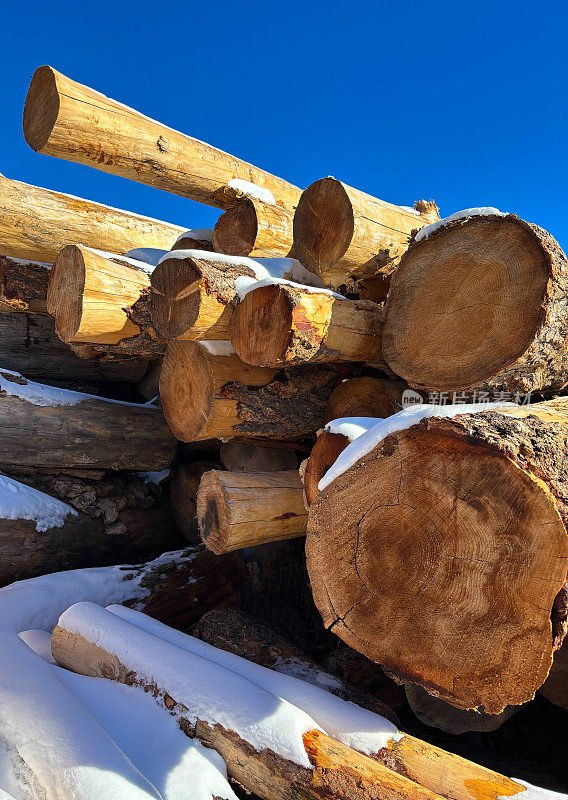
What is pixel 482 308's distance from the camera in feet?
7.62

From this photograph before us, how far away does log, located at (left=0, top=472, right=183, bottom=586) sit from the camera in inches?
135

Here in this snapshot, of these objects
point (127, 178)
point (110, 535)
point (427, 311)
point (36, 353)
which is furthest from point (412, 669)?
point (36, 353)

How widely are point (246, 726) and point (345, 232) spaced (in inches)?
90.5

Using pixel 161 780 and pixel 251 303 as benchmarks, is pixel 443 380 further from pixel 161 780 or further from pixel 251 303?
pixel 161 780

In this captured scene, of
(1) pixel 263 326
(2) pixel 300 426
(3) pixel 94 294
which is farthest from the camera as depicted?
(2) pixel 300 426

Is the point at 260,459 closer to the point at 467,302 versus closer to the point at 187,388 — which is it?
the point at 187,388

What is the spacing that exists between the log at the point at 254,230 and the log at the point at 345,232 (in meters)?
0.39

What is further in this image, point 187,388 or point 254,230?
point 254,230

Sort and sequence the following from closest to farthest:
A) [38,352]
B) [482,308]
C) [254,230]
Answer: [482,308] → [254,230] → [38,352]

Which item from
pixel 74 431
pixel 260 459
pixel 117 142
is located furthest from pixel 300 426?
pixel 117 142

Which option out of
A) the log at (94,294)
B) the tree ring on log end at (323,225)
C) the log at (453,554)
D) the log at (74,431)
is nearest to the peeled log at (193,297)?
the log at (94,294)

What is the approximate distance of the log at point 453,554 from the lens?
1431 millimetres

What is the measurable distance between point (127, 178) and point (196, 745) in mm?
3046

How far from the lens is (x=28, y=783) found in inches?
65.5
